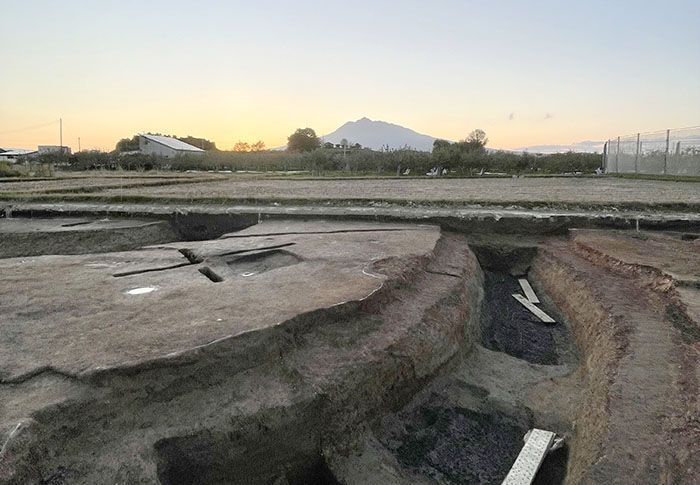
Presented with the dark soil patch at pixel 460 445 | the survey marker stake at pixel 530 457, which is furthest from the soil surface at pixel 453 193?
the survey marker stake at pixel 530 457

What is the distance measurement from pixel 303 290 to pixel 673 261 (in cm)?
367

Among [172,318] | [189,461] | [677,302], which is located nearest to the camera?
[189,461]

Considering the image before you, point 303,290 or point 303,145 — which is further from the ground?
point 303,145

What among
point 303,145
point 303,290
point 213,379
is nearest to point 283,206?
point 303,290

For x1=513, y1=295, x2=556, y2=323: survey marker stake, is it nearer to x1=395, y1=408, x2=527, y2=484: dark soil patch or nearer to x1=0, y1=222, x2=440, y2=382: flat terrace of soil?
x1=0, y1=222, x2=440, y2=382: flat terrace of soil

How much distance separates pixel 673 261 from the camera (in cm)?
481

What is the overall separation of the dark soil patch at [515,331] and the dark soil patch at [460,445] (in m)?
1.24

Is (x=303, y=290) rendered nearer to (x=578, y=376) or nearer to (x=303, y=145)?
(x=578, y=376)

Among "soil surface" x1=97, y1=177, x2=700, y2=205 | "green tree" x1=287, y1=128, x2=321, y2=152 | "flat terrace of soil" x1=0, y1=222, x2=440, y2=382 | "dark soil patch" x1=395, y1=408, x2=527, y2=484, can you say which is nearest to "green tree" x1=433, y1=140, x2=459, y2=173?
"soil surface" x1=97, y1=177, x2=700, y2=205

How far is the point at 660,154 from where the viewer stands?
22484 mm

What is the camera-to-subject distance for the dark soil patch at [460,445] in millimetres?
2609

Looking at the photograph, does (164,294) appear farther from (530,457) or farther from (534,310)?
(534,310)

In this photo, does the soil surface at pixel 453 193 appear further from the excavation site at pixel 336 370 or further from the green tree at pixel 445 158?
the green tree at pixel 445 158

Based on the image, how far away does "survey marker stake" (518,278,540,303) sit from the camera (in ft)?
17.7
